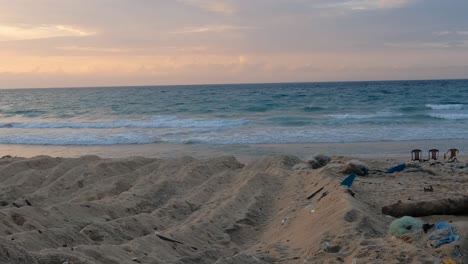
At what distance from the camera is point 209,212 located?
6598 millimetres

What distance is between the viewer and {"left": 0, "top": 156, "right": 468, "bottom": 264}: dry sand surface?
4410 mm

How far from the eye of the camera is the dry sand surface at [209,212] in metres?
4.41

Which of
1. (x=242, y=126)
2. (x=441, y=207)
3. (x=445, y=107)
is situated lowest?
(x=242, y=126)

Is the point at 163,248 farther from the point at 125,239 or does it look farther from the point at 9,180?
the point at 9,180

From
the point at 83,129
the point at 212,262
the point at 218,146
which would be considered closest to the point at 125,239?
the point at 212,262

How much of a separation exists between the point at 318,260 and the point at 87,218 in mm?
3129

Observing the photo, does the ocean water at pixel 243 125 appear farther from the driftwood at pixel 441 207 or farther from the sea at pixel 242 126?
the driftwood at pixel 441 207

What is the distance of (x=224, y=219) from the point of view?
6.29m

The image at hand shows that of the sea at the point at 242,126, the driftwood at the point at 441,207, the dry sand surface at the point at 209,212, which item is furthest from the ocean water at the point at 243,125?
the driftwood at the point at 441,207

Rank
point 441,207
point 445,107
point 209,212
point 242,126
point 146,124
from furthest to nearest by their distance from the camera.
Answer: point 445,107 → point 146,124 → point 242,126 → point 209,212 → point 441,207

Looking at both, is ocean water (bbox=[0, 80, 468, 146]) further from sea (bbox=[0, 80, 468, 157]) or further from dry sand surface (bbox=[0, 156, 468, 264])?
dry sand surface (bbox=[0, 156, 468, 264])

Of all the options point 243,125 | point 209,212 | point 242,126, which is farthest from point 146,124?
point 209,212

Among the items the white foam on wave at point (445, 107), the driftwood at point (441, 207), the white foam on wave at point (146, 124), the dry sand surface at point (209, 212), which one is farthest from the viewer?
the white foam on wave at point (445, 107)

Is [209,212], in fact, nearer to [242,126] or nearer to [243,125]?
[242,126]
